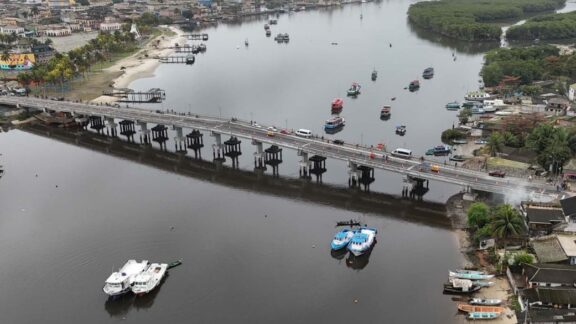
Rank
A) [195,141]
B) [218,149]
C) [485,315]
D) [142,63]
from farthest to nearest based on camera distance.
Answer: [142,63] → [195,141] → [218,149] → [485,315]

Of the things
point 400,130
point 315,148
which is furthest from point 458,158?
point 315,148

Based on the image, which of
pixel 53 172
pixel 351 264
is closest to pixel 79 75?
pixel 53 172

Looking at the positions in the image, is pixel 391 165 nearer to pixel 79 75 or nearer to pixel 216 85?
pixel 216 85

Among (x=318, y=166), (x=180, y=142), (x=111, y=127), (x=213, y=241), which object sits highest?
(x=111, y=127)

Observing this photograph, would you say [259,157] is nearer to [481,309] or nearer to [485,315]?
[481,309]

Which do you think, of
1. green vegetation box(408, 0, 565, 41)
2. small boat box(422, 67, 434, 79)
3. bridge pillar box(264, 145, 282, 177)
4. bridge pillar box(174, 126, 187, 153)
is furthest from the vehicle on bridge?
green vegetation box(408, 0, 565, 41)

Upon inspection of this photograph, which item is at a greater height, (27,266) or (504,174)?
(504,174)

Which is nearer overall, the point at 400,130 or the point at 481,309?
the point at 481,309
